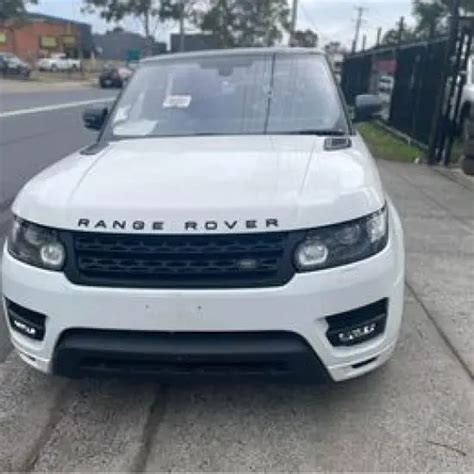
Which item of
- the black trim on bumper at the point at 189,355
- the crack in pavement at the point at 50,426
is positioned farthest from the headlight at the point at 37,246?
the crack in pavement at the point at 50,426

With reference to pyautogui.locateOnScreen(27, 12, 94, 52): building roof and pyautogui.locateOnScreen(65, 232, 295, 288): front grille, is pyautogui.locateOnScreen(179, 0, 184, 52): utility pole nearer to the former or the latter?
pyautogui.locateOnScreen(27, 12, 94, 52): building roof

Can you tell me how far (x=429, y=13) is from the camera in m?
53.6

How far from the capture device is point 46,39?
80.2 metres

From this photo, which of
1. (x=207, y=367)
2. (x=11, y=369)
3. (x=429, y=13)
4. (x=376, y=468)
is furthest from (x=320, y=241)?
(x=429, y=13)

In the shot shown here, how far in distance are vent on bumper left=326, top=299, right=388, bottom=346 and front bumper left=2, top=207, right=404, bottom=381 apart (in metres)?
0.03

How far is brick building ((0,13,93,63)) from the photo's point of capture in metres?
73.0

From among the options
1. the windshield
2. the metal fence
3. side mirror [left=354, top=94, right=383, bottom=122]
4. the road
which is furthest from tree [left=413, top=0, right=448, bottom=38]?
the road

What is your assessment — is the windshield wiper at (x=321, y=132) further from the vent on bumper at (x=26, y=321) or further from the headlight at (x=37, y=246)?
the vent on bumper at (x=26, y=321)

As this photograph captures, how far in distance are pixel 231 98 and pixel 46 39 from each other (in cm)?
8299

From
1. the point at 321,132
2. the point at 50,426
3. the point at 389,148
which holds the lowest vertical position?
the point at 389,148

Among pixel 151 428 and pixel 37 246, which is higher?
pixel 37 246

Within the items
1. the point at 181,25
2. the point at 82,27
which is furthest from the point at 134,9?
the point at 82,27

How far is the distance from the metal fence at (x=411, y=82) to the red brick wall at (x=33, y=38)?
59.9 meters

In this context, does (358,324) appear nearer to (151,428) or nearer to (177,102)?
(151,428)
